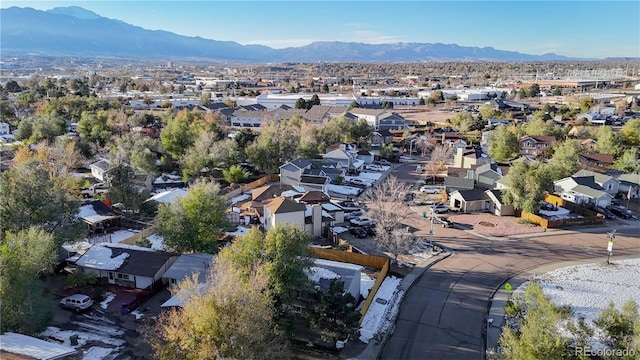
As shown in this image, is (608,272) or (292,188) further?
(292,188)

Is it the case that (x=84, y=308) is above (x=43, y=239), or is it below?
below

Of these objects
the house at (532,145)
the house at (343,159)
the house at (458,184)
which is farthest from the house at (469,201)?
the house at (532,145)

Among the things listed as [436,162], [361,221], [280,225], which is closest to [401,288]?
[280,225]

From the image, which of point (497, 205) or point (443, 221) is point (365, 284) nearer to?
point (443, 221)

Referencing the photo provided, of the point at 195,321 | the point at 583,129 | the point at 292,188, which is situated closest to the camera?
the point at 195,321

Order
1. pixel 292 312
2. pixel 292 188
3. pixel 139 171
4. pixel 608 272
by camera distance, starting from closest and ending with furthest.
→ pixel 292 312, pixel 608 272, pixel 292 188, pixel 139 171

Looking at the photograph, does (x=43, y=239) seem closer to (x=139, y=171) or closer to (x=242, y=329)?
(x=242, y=329)

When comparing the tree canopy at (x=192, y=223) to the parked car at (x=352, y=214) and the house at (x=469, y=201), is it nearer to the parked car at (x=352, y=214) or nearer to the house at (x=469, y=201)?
the parked car at (x=352, y=214)

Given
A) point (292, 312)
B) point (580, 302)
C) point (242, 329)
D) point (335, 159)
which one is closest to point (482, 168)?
point (335, 159)
